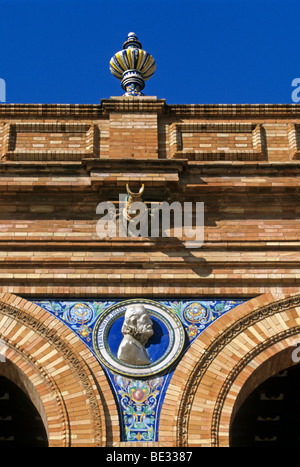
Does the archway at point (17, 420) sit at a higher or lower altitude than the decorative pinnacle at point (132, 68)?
lower

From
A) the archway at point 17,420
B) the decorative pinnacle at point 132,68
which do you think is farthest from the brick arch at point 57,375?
the decorative pinnacle at point 132,68

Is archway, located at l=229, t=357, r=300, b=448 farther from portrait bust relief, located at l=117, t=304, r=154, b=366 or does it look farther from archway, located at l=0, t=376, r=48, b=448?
archway, located at l=0, t=376, r=48, b=448

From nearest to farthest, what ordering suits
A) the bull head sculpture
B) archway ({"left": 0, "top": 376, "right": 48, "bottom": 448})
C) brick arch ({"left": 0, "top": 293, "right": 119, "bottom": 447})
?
1. brick arch ({"left": 0, "top": 293, "right": 119, "bottom": 447})
2. the bull head sculpture
3. archway ({"left": 0, "top": 376, "right": 48, "bottom": 448})

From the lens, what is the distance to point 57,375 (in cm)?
1430

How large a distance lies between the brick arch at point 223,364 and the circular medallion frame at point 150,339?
0.25 meters

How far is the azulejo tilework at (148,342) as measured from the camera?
14.1 m

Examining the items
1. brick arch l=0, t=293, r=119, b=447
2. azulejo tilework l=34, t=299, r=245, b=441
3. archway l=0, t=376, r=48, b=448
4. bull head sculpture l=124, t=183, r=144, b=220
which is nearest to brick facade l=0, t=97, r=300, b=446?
brick arch l=0, t=293, r=119, b=447

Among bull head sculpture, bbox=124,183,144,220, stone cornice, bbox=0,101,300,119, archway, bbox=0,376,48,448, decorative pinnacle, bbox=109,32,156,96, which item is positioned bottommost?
archway, bbox=0,376,48,448

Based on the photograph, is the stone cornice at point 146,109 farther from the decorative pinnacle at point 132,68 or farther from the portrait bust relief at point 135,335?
the portrait bust relief at point 135,335

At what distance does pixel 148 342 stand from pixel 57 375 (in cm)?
143

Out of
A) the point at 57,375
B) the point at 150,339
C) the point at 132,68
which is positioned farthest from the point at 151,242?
the point at 132,68

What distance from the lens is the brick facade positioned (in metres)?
14.2

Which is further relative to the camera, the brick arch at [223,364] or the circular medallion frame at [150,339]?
the circular medallion frame at [150,339]

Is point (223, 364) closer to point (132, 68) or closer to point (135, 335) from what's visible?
point (135, 335)
